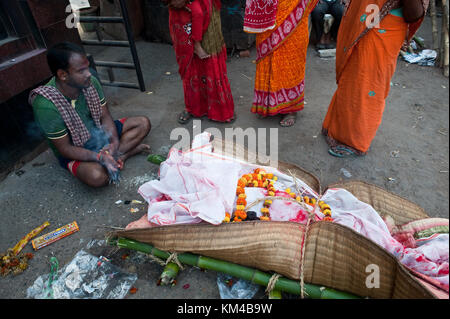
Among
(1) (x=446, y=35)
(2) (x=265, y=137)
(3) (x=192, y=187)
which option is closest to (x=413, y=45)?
(1) (x=446, y=35)

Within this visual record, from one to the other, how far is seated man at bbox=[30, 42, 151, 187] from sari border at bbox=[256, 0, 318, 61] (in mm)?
1763

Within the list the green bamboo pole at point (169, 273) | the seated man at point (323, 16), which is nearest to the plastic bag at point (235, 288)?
the green bamboo pole at point (169, 273)

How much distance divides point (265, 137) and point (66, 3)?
3.09 metres

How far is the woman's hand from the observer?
7.75ft

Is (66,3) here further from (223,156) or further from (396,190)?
(396,190)

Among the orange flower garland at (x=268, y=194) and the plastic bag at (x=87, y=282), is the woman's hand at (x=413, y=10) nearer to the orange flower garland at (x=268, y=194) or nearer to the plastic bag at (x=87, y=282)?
the orange flower garland at (x=268, y=194)

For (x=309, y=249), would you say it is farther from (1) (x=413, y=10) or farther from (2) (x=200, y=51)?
(2) (x=200, y=51)

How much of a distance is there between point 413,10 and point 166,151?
2829 mm

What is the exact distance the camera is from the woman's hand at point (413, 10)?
2.36m

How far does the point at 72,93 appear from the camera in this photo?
2.79 metres

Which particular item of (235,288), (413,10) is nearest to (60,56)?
(235,288)

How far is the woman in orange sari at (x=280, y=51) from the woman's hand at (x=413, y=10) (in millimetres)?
951

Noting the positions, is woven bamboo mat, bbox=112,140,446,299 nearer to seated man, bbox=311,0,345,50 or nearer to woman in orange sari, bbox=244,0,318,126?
woman in orange sari, bbox=244,0,318,126

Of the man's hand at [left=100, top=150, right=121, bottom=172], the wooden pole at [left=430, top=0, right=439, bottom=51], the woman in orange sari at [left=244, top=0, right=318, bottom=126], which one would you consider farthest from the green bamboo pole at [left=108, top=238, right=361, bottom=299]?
the wooden pole at [left=430, top=0, right=439, bottom=51]
